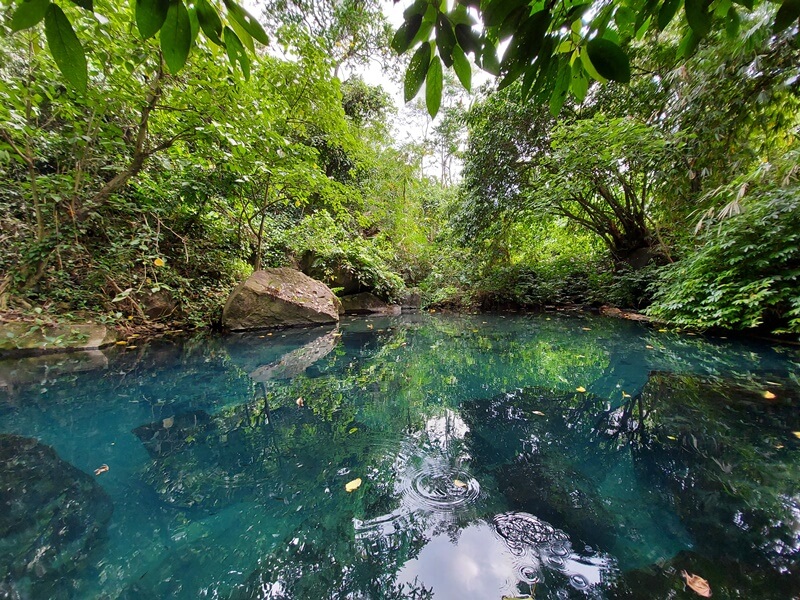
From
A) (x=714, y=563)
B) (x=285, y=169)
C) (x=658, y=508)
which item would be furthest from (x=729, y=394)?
(x=285, y=169)

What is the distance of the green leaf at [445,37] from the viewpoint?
26.9 inches

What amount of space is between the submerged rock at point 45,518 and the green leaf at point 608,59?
182 cm

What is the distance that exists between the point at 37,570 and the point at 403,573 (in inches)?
40.0

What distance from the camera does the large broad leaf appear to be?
0.49m

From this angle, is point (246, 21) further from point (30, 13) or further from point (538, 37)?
Result: point (538, 37)

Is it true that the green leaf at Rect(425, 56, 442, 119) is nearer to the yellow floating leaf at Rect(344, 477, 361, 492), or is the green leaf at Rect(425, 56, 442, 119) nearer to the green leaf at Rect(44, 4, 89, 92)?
the green leaf at Rect(44, 4, 89, 92)

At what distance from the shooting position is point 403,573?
2.91ft

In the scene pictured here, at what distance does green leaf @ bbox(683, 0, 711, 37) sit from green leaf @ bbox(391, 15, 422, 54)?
0.54 metres

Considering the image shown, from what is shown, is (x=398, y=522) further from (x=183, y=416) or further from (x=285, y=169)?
(x=285, y=169)

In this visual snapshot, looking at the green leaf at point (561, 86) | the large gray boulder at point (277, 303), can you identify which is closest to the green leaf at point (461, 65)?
the green leaf at point (561, 86)

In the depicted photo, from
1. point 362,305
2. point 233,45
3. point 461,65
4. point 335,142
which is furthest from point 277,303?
point 461,65

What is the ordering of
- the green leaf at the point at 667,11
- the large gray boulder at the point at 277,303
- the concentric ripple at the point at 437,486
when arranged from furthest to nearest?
1. the large gray boulder at the point at 277,303
2. the concentric ripple at the point at 437,486
3. the green leaf at the point at 667,11

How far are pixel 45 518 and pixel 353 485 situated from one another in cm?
103

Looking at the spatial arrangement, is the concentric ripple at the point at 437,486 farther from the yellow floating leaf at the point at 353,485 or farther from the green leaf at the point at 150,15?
the green leaf at the point at 150,15
